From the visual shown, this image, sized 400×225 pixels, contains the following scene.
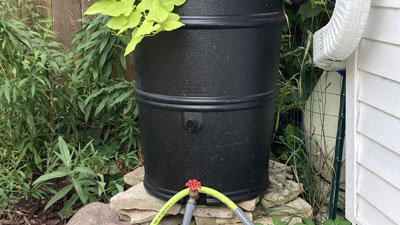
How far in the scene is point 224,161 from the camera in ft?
7.07

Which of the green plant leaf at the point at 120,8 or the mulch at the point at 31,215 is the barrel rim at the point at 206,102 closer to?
the green plant leaf at the point at 120,8

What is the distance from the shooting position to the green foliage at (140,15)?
1.91 meters

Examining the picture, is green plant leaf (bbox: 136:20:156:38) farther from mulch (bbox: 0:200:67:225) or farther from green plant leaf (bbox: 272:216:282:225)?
mulch (bbox: 0:200:67:225)

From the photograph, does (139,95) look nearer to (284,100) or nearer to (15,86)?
(15,86)

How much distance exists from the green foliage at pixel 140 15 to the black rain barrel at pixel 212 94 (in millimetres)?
70

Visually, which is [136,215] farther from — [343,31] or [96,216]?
[343,31]

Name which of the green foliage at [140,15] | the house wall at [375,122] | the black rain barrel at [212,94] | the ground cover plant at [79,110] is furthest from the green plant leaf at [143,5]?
the house wall at [375,122]

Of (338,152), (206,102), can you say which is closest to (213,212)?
(206,102)

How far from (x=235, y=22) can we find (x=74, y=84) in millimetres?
1137

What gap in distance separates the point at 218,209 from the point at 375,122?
0.70 meters

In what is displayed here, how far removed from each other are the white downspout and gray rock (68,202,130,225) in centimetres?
109

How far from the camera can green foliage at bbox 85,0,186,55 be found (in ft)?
6.27

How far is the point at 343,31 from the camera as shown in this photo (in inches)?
72.1

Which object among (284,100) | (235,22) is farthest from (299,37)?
(235,22)
